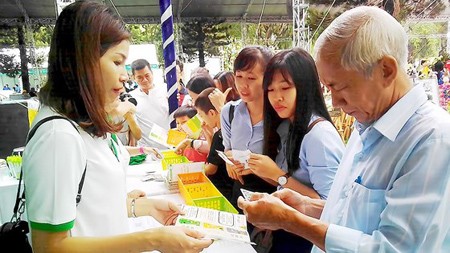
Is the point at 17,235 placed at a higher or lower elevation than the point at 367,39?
lower

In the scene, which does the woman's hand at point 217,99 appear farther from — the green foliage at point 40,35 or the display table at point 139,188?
the green foliage at point 40,35

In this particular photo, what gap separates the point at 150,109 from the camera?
272 cm

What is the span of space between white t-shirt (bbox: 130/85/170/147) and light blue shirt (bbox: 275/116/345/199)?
1.74m

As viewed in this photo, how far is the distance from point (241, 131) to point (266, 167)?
34 cm

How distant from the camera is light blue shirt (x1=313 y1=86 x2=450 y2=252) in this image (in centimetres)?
58

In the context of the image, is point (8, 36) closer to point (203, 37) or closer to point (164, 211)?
point (203, 37)

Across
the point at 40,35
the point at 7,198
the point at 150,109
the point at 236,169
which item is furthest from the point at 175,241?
the point at 150,109

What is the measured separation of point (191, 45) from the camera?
1.73 metres

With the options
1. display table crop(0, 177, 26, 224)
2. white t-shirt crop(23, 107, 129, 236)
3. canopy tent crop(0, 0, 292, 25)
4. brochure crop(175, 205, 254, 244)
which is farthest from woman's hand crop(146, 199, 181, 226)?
display table crop(0, 177, 26, 224)

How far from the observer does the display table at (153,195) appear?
110 cm

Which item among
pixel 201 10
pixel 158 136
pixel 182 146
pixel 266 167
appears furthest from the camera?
pixel 158 136

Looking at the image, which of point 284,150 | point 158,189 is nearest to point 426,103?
point 284,150

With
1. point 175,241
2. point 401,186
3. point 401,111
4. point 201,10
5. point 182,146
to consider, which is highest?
point 201,10

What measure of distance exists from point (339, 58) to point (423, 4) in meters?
0.84
